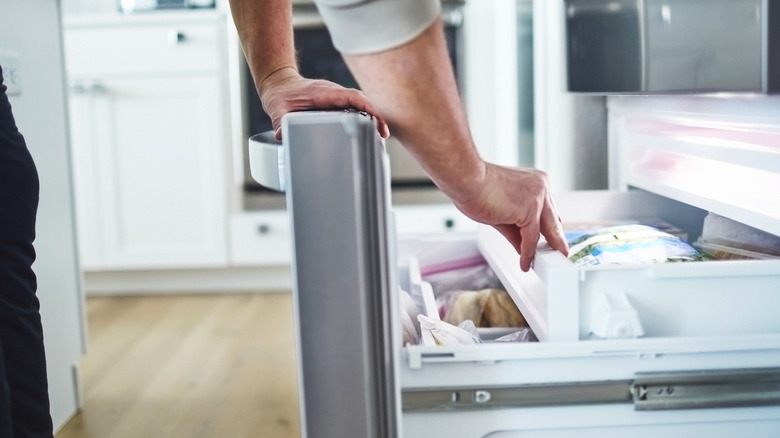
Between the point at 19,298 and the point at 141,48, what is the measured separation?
1.71 meters

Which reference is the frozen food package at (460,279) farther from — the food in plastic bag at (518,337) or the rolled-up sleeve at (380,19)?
the rolled-up sleeve at (380,19)

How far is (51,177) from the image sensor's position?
153cm

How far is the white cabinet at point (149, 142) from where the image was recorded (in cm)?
252

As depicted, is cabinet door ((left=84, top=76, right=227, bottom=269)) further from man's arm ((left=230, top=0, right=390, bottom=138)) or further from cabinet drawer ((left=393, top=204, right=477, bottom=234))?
man's arm ((left=230, top=0, right=390, bottom=138))

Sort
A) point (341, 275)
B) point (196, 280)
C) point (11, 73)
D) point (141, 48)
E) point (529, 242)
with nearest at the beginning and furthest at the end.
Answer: point (341, 275) < point (529, 242) < point (11, 73) < point (141, 48) < point (196, 280)

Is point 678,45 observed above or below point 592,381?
above

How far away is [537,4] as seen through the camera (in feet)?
5.59

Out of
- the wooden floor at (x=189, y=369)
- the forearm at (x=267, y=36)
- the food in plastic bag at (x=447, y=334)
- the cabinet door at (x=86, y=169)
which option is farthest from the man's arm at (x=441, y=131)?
the cabinet door at (x=86, y=169)

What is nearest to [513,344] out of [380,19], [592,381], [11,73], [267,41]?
[592,381]

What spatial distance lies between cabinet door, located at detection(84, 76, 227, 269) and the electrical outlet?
3.73ft

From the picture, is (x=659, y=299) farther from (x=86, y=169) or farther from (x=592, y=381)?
(x=86, y=169)

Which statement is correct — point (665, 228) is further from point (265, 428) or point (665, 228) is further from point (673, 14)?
point (265, 428)

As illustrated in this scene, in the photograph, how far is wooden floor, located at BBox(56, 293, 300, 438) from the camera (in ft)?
5.12

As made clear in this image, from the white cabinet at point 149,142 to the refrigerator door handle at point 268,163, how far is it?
5.88ft
